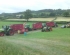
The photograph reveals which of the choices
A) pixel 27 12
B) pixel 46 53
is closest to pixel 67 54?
pixel 46 53

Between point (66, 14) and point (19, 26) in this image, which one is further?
point (66, 14)

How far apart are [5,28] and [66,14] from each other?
72886 mm

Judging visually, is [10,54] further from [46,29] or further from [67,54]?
[46,29]

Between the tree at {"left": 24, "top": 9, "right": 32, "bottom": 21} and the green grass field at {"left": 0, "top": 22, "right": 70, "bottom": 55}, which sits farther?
the tree at {"left": 24, "top": 9, "right": 32, "bottom": 21}

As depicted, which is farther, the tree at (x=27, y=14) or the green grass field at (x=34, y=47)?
the tree at (x=27, y=14)

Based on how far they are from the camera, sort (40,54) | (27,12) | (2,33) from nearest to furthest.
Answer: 1. (40,54)
2. (2,33)
3. (27,12)

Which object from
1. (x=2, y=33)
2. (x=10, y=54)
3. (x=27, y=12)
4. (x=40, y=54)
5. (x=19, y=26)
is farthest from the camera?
(x=27, y=12)

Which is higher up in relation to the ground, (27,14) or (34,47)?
(34,47)

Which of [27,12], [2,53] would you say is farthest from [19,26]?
[27,12]

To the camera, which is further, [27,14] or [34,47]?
[27,14]

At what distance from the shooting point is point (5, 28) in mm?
33844

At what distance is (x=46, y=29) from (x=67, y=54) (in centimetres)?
2781

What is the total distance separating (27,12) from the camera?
376ft

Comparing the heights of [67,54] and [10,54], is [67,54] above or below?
Result: below
